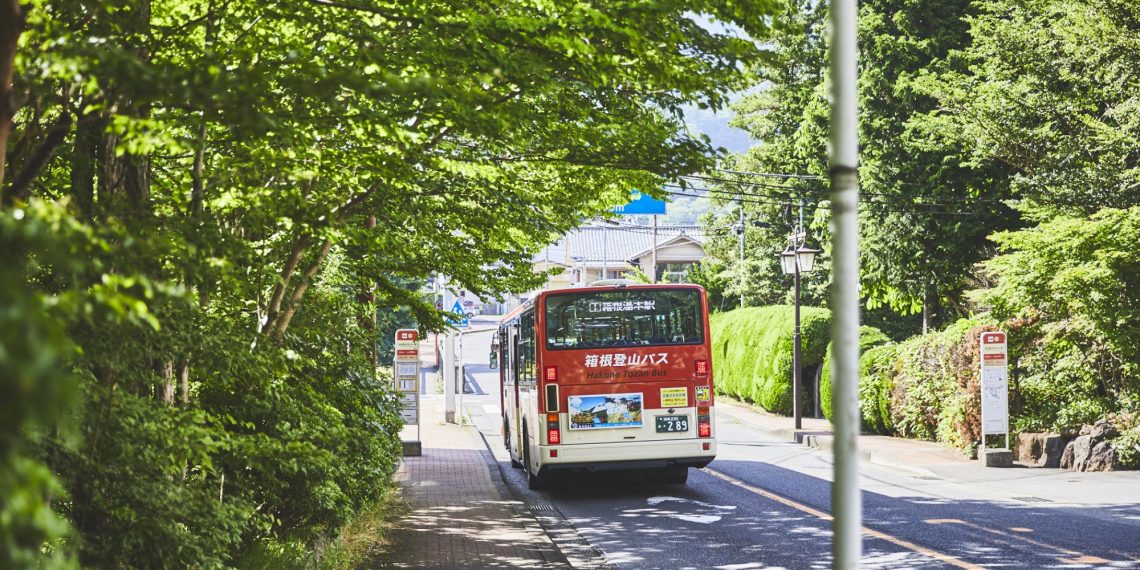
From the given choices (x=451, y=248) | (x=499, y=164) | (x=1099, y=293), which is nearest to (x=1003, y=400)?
(x=1099, y=293)

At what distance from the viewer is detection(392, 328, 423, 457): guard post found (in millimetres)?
23062

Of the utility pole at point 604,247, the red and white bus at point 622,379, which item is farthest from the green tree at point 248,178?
the utility pole at point 604,247

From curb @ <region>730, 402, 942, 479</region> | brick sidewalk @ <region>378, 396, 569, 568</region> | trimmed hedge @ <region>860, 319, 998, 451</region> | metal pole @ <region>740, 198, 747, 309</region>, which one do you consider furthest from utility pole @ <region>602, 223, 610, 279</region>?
brick sidewalk @ <region>378, 396, 569, 568</region>

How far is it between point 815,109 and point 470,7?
27.0 m

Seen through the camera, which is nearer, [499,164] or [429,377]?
[499,164]

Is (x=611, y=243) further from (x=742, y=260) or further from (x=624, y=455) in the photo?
(x=624, y=455)

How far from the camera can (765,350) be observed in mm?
33719

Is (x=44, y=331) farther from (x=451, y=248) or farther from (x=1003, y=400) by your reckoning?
(x=1003, y=400)

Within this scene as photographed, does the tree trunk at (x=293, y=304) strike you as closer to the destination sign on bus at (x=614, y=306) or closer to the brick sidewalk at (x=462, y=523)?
the brick sidewalk at (x=462, y=523)

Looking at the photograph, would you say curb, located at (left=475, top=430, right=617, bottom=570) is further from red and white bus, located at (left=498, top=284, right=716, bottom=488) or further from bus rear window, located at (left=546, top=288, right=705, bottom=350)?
bus rear window, located at (left=546, top=288, right=705, bottom=350)

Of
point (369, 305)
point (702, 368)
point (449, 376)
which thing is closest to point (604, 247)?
point (449, 376)

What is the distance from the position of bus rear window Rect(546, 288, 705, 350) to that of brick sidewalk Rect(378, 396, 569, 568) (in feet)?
8.77

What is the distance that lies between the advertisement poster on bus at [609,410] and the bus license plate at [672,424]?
313 mm

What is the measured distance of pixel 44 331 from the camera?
1.70 meters
